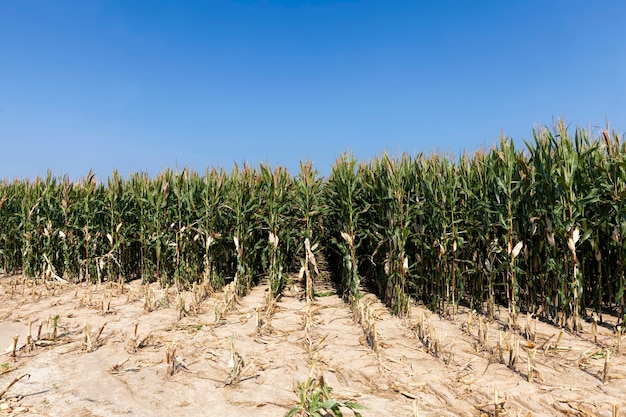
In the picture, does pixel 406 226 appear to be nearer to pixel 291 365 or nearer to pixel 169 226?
pixel 291 365

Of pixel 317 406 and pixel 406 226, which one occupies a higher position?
pixel 406 226

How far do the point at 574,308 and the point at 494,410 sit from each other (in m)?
2.92

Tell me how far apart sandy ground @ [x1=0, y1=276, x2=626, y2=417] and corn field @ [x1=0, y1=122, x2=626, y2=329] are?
2.25ft

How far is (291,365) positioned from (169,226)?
540 cm

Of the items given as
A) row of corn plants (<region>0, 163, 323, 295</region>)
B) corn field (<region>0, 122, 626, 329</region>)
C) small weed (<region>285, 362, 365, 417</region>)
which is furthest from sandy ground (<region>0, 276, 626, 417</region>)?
row of corn plants (<region>0, 163, 323, 295</region>)

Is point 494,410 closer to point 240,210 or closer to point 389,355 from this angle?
point 389,355

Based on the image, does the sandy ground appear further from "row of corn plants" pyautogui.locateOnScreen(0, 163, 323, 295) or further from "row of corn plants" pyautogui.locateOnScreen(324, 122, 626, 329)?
"row of corn plants" pyautogui.locateOnScreen(0, 163, 323, 295)

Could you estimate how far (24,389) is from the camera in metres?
4.04

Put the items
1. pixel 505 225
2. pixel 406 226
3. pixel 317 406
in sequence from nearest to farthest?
pixel 317 406 < pixel 505 225 < pixel 406 226

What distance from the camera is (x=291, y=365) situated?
177 inches

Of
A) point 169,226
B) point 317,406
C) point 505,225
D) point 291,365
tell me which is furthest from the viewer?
point 169,226

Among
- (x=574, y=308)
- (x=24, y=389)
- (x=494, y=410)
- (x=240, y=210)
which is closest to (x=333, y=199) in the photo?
(x=240, y=210)

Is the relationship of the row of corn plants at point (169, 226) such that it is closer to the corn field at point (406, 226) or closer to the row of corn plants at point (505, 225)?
the corn field at point (406, 226)

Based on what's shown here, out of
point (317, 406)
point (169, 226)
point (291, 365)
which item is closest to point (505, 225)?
point (291, 365)
